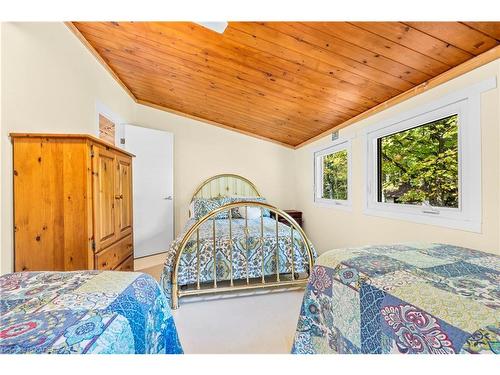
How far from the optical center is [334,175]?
10.5ft

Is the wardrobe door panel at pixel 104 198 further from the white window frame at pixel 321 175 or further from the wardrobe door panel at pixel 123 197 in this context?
the white window frame at pixel 321 175

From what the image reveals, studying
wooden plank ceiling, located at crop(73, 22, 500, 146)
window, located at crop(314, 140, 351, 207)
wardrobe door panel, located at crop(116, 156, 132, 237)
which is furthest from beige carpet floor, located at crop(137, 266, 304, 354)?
wooden plank ceiling, located at crop(73, 22, 500, 146)

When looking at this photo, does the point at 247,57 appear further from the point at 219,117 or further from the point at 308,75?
the point at 219,117

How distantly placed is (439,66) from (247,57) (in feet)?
4.49

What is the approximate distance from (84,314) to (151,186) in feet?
9.64

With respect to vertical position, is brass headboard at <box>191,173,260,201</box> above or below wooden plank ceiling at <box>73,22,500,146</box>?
below

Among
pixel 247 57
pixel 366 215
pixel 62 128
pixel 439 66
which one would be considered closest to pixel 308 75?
pixel 247 57

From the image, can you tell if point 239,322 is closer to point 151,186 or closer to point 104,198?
point 104,198

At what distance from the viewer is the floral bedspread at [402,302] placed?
1.98 ft

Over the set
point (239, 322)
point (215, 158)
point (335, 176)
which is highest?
point (215, 158)

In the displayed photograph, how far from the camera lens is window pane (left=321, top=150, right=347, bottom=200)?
2971mm

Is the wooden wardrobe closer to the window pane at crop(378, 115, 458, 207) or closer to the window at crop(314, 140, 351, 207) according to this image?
the window pane at crop(378, 115, 458, 207)

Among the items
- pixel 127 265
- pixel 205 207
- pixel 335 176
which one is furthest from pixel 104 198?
pixel 335 176

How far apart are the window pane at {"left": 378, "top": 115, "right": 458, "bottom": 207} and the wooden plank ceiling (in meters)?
0.39
